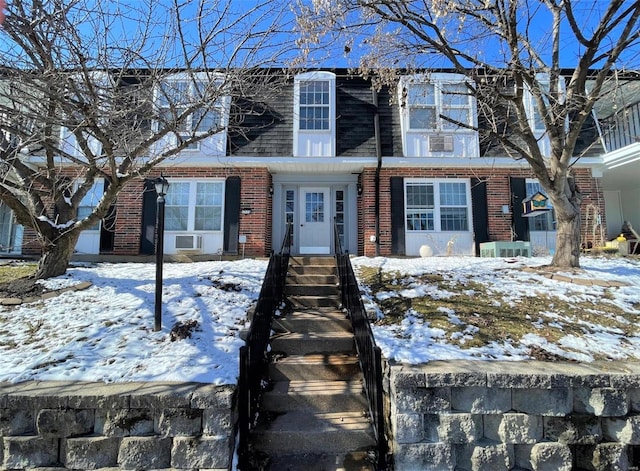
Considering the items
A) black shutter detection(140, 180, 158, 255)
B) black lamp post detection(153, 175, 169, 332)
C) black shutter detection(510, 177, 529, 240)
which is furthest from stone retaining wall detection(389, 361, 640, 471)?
black shutter detection(140, 180, 158, 255)

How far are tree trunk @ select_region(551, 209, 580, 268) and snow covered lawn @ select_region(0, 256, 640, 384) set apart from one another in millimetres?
331

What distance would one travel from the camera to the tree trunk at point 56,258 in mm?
5676

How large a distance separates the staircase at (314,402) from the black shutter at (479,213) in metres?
6.07

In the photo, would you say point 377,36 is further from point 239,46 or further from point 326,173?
point 326,173

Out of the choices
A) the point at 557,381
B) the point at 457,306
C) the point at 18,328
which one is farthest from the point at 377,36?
the point at 18,328

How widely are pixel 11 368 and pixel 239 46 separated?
4699 millimetres

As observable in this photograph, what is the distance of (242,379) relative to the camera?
309cm

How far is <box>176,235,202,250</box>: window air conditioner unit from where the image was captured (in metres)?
9.48

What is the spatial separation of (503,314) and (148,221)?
8603 mm

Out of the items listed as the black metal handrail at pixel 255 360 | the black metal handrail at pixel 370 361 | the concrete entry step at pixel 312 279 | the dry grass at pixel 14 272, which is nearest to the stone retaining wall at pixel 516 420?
the black metal handrail at pixel 370 361

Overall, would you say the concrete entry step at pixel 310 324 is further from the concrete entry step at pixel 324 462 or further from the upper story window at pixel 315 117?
the upper story window at pixel 315 117

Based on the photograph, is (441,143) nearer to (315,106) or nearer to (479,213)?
(479,213)

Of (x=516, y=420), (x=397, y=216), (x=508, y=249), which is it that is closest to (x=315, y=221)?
(x=397, y=216)

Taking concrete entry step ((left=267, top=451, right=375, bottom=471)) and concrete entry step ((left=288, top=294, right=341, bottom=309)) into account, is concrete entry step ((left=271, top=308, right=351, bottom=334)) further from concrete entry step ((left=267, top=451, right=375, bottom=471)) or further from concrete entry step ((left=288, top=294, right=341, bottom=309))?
concrete entry step ((left=267, top=451, right=375, bottom=471))
